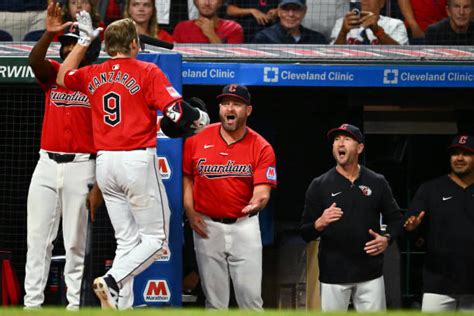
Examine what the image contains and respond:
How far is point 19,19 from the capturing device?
33.4ft

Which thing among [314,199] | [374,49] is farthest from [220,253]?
[374,49]

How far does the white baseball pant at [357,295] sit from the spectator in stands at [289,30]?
272cm

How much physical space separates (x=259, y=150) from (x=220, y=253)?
77 cm

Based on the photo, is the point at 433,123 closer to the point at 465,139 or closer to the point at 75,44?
the point at 465,139

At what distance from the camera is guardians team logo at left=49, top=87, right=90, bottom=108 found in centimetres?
770

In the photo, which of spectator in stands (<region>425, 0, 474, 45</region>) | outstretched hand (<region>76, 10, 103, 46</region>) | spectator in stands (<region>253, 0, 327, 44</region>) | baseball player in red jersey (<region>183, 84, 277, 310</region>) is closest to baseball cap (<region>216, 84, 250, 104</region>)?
baseball player in red jersey (<region>183, 84, 277, 310</region>)

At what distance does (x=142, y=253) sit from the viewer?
7.22 metres

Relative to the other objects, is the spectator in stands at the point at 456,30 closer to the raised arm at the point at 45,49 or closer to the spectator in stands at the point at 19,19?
the spectator in stands at the point at 19,19

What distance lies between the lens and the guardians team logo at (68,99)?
7.70 m

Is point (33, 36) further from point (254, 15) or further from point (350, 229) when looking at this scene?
point (350, 229)

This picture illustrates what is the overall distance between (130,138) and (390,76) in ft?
9.15

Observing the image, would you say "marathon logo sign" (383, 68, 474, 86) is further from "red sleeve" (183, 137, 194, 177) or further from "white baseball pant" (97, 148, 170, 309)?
"white baseball pant" (97, 148, 170, 309)

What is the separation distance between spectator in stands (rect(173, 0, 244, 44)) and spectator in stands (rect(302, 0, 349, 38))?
663 mm

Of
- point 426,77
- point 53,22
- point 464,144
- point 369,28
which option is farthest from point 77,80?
point 369,28
